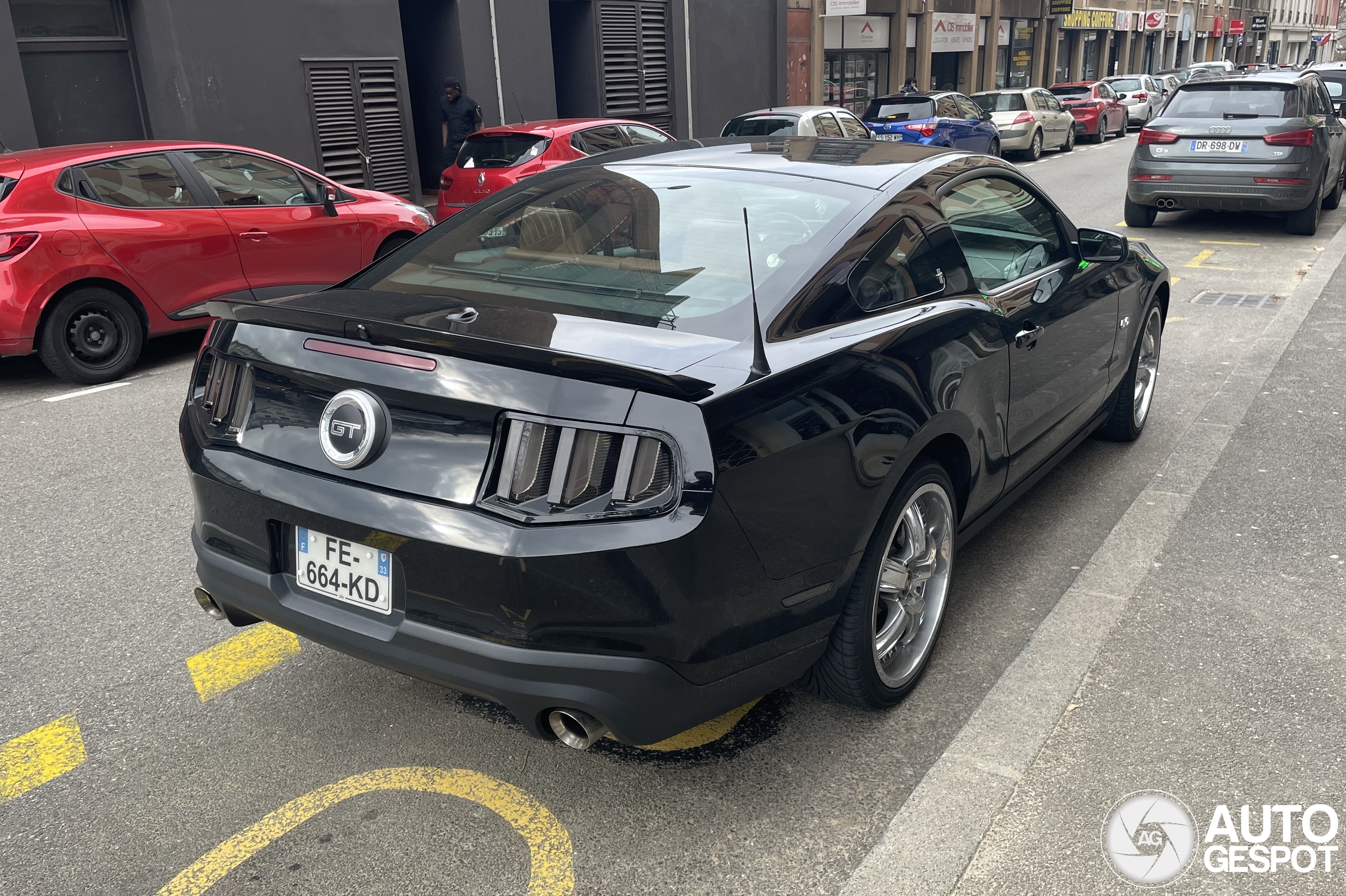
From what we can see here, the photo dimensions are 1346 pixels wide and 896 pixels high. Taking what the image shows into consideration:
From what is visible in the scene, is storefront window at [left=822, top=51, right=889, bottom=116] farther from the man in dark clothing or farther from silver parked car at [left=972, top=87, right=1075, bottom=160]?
the man in dark clothing

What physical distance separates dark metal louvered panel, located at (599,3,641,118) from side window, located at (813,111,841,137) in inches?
237

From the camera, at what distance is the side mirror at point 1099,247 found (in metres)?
4.60

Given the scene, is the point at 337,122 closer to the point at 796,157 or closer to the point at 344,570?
A: the point at 796,157

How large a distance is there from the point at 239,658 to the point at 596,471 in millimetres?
1824

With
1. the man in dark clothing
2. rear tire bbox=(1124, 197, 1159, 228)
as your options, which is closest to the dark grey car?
rear tire bbox=(1124, 197, 1159, 228)

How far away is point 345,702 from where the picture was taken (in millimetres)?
3299

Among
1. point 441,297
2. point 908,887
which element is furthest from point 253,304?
point 908,887

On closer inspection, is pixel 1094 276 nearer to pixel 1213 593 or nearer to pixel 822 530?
pixel 1213 593

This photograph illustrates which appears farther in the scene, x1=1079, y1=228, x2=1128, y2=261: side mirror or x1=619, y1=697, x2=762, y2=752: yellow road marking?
x1=1079, y1=228, x2=1128, y2=261: side mirror

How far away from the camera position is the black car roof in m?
3.50

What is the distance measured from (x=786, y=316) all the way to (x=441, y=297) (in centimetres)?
92

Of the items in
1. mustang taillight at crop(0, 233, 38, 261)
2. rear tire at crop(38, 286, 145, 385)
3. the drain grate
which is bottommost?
the drain grate

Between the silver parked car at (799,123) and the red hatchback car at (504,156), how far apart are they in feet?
13.2

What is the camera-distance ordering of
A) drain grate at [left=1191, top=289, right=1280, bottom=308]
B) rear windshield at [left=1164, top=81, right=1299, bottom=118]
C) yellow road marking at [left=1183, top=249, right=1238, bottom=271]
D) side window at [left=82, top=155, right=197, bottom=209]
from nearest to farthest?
side window at [left=82, top=155, right=197, bottom=209] < drain grate at [left=1191, top=289, right=1280, bottom=308] < yellow road marking at [left=1183, top=249, right=1238, bottom=271] < rear windshield at [left=1164, top=81, right=1299, bottom=118]
